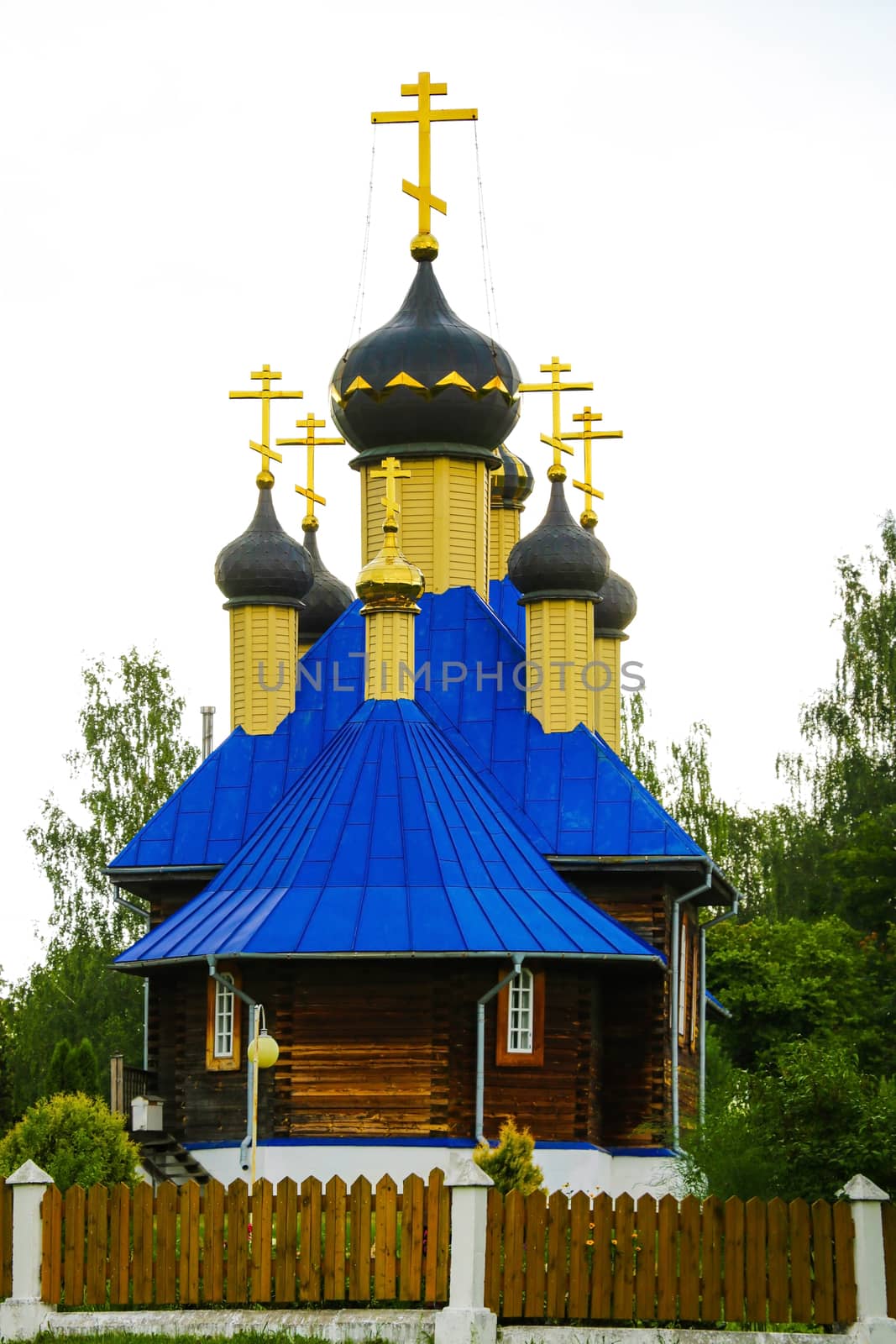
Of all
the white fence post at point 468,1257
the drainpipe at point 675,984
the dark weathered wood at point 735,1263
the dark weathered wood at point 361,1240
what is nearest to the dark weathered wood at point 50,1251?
the dark weathered wood at point 361,1240

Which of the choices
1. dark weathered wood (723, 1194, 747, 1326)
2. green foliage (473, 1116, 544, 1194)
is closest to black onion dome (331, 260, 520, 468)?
green foliage (473, 1116, 544, 1194)

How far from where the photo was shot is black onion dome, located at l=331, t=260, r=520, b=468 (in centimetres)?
2856

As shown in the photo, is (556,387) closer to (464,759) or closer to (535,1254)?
(464,759)

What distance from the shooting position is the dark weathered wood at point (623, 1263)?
54.3 feet

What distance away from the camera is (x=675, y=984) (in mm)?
26312

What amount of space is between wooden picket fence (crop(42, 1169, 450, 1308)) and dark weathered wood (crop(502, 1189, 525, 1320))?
42 cm

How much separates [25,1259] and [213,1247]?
1.40 metres

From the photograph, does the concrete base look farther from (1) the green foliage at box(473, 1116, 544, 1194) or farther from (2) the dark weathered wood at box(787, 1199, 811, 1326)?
(1) the green foliage at box(473, 1116, 544, 1194)

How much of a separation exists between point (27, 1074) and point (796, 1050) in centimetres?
2119

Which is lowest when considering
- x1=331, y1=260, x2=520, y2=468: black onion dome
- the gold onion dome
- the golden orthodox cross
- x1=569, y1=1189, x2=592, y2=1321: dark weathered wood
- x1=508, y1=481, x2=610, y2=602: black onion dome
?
x1=569, y1=1189, x2=592, y2=1321: dark weathered wood

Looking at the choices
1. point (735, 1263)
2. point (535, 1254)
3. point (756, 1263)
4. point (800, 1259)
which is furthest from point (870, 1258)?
point (535, 1254)

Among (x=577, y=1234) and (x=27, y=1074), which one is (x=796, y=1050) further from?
(x=27, y=1074)

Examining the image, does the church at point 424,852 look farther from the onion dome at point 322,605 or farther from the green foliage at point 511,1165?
the green foliage at point 511,1165

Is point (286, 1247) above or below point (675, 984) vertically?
below
